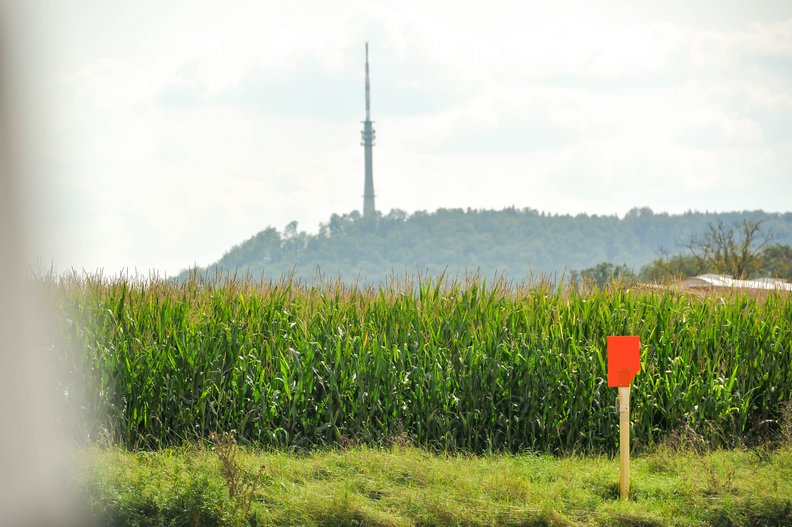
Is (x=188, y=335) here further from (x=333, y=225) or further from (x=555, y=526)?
(x=333, y=225)

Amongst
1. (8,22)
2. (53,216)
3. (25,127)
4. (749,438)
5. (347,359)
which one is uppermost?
(8,22)

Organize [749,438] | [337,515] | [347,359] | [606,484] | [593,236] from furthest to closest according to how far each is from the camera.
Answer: [593,236]
[749,438]
[347,359]
[606,484]
[337,515]

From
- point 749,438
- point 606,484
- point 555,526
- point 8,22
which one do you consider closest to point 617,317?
point 749,438

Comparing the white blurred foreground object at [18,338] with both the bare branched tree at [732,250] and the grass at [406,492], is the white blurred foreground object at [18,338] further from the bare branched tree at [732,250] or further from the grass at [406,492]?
the bare branched tree at [732,250]

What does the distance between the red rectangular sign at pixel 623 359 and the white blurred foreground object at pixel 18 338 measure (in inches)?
170

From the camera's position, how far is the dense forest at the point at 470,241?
334 ft

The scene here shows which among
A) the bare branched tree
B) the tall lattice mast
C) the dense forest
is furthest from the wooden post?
the dense forest

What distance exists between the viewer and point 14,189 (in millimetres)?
6773

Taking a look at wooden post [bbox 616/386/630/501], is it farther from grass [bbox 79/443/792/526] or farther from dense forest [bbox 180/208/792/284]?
dense forest [bbox 180/208/792/284]

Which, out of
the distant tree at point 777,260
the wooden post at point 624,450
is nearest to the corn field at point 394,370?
the wooden post at point 624,450

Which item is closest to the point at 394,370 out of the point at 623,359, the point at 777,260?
the point at 623,359

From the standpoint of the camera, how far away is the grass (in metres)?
6.78

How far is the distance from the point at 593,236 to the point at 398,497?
103 meters

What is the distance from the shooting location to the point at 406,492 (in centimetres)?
703
